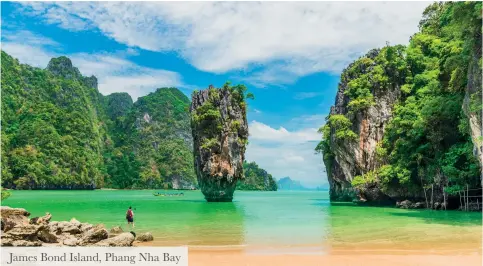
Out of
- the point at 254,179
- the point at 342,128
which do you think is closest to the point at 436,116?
the point at 342,128

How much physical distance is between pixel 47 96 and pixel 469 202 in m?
85.1

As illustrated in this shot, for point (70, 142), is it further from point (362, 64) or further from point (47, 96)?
point (362, 64)

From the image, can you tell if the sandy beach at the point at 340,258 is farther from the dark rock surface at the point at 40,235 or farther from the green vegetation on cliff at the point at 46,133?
the green vegetation on cliff at the point at 46,133

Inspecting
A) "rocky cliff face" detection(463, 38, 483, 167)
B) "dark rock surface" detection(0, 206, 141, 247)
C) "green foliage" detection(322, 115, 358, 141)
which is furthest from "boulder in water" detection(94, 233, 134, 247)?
"green foliage" detection(322, 115, 358, 141)

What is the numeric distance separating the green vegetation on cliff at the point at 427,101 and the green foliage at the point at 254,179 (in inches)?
2899

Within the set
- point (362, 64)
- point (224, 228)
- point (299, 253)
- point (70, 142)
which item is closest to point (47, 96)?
point (70, 142)

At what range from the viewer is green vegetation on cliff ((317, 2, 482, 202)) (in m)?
18.0

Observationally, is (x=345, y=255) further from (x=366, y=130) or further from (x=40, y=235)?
(x=366, y=130)

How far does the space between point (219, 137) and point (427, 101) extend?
687 inches

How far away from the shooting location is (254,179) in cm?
10912

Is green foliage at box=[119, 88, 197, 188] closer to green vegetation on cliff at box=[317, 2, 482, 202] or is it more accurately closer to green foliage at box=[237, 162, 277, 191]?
green foliage at box=[237, 162, 277, 191]

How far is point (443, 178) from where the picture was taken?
23312mm

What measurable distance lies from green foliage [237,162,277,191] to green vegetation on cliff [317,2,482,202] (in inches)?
2899

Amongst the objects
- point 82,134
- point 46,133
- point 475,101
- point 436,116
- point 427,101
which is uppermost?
point 82,134
